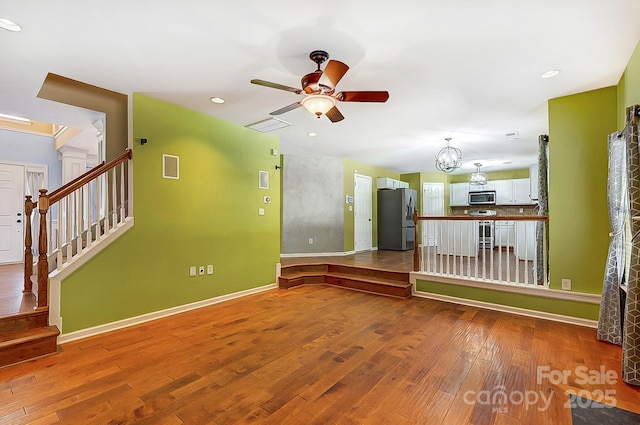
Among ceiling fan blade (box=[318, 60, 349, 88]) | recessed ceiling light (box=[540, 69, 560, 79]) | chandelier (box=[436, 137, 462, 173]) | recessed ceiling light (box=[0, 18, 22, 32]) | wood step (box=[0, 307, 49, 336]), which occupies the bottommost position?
wood step (box=[0, 307, 49, 336])

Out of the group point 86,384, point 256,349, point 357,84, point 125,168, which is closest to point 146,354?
point 86,384

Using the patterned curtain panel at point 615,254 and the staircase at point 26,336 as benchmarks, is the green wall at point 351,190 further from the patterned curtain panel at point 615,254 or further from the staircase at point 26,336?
the staircase at point 26,336

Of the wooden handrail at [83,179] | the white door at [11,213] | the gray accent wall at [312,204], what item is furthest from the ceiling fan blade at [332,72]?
the white door at [11,213]

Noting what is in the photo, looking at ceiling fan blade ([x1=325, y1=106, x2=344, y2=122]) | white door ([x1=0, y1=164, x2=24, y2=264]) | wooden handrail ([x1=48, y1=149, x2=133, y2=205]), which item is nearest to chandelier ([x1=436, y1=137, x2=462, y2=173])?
ceiling fan blade ([x1=325, y1=106, x2=344, y2=122])

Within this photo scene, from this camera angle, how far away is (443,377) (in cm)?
223

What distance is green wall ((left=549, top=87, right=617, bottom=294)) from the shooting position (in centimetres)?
328

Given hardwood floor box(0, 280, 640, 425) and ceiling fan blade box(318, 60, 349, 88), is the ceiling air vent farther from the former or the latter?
hardwood floor box(0, 280, 640, 425)

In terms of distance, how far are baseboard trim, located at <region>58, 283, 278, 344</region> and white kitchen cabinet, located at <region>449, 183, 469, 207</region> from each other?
730 cm

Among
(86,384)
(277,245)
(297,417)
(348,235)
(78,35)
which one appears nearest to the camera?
(297,417)

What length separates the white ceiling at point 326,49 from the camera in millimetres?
2049

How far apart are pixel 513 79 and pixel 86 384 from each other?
4733 millimetres

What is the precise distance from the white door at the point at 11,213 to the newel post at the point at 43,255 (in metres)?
4.35

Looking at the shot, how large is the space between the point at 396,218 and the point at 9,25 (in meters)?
7.68

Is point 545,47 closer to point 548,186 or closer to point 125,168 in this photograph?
point 548,186
